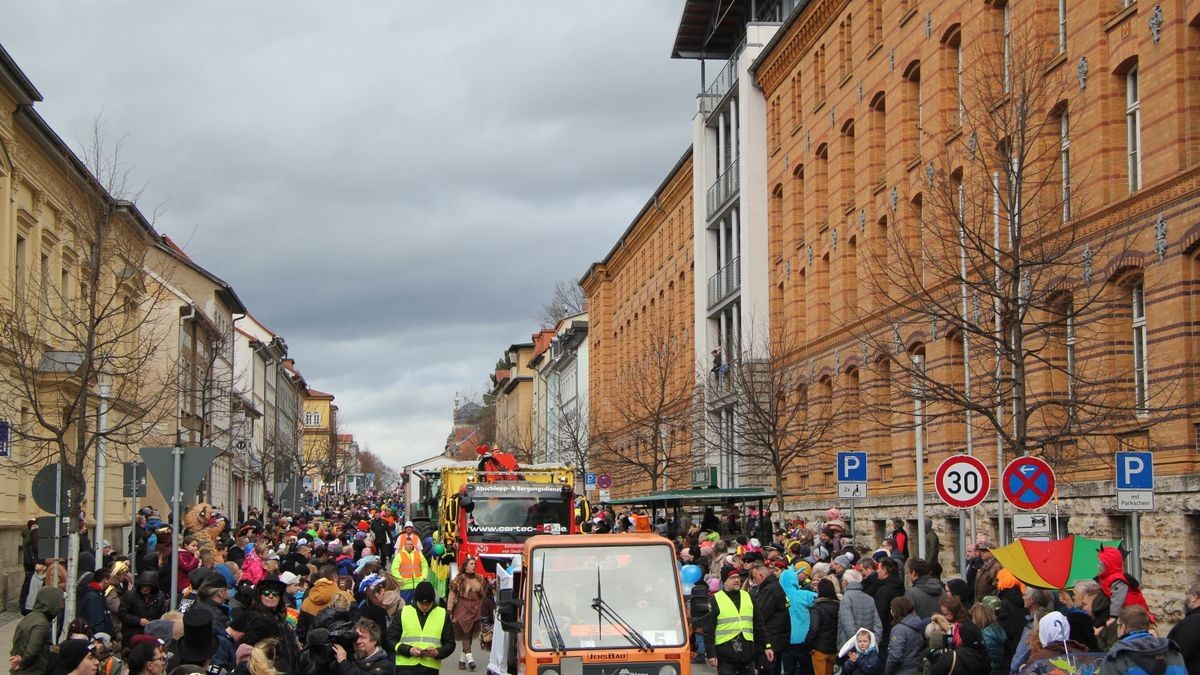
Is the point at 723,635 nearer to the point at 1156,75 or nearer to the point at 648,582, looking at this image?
the point at 648,582

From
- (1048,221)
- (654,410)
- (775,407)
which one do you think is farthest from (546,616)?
(654,410)

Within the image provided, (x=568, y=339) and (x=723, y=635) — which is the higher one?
(x=568, y=339)

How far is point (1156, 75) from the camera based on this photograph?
22.8 m

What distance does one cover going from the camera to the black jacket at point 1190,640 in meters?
11.8

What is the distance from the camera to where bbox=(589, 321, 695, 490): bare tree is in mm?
56031

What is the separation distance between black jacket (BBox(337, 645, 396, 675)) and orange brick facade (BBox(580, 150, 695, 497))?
41443 mm

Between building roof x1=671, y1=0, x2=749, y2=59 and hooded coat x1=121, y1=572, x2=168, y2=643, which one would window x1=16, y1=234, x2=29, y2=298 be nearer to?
hooded coat x1=121, y1=572, x2=168, y2=643

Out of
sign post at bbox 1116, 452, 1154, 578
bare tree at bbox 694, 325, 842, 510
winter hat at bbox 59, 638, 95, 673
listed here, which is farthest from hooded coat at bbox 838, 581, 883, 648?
bare tree at bbox 694, 325, 842, 510

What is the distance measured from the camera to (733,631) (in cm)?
1523

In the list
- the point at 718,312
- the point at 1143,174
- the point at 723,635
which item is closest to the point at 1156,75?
the point at 1143,174

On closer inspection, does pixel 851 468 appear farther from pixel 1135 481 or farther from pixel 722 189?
pixel 722 189

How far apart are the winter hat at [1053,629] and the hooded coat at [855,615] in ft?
13.4

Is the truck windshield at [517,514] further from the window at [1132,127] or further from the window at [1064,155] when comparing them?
the window at [1132,127]

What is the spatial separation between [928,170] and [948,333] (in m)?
8.42
